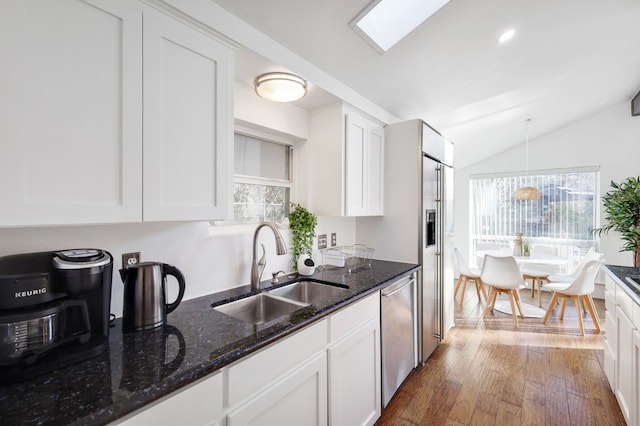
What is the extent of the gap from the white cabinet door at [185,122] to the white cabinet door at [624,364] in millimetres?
2431

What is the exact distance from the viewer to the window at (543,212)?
4617 millimetres

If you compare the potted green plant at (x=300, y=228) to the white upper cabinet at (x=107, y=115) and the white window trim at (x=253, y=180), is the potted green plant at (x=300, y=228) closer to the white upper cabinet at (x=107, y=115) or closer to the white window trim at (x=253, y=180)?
the white window trim at (x=253, y=180)

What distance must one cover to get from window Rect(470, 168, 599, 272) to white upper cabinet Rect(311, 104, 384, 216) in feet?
13.2

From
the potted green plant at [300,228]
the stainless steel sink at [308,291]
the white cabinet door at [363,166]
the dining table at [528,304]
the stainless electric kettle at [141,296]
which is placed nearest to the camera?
the stainless electric kettle at [141,296]

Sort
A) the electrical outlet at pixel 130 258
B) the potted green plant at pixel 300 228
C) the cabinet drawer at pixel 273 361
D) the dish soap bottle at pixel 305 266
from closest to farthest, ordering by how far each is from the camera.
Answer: the cabinet drawer at pixel 273 361 < the electrical outlet at pixel 130 258 < the dish soap bottle at pixel 305 266 < the potted green plant at pixel 300 228

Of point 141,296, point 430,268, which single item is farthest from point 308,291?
point 430,268

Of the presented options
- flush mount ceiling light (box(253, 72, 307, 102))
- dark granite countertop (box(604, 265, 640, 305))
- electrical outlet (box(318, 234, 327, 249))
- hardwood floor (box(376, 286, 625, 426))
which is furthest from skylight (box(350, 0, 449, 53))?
hardwood floor (box(376, 286, 625, 426))

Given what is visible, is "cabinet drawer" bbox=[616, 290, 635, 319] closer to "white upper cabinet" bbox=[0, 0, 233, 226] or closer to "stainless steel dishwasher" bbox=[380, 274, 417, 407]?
"stainless steel dishwasher" bbox=[380, 274, 417, 407]

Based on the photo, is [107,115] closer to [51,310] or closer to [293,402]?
[51,310]

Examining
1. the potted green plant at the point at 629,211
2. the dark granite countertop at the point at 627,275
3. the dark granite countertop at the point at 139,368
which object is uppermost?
the potted green plant at the point at 629,211

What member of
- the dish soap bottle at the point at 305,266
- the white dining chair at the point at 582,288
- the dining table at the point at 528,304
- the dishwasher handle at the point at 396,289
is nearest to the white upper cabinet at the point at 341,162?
the dish soap bottle at the point at 305,266

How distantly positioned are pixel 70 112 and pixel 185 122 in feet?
1.22

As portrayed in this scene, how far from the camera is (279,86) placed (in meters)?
1.66

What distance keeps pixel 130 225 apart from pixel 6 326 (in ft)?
1.91
